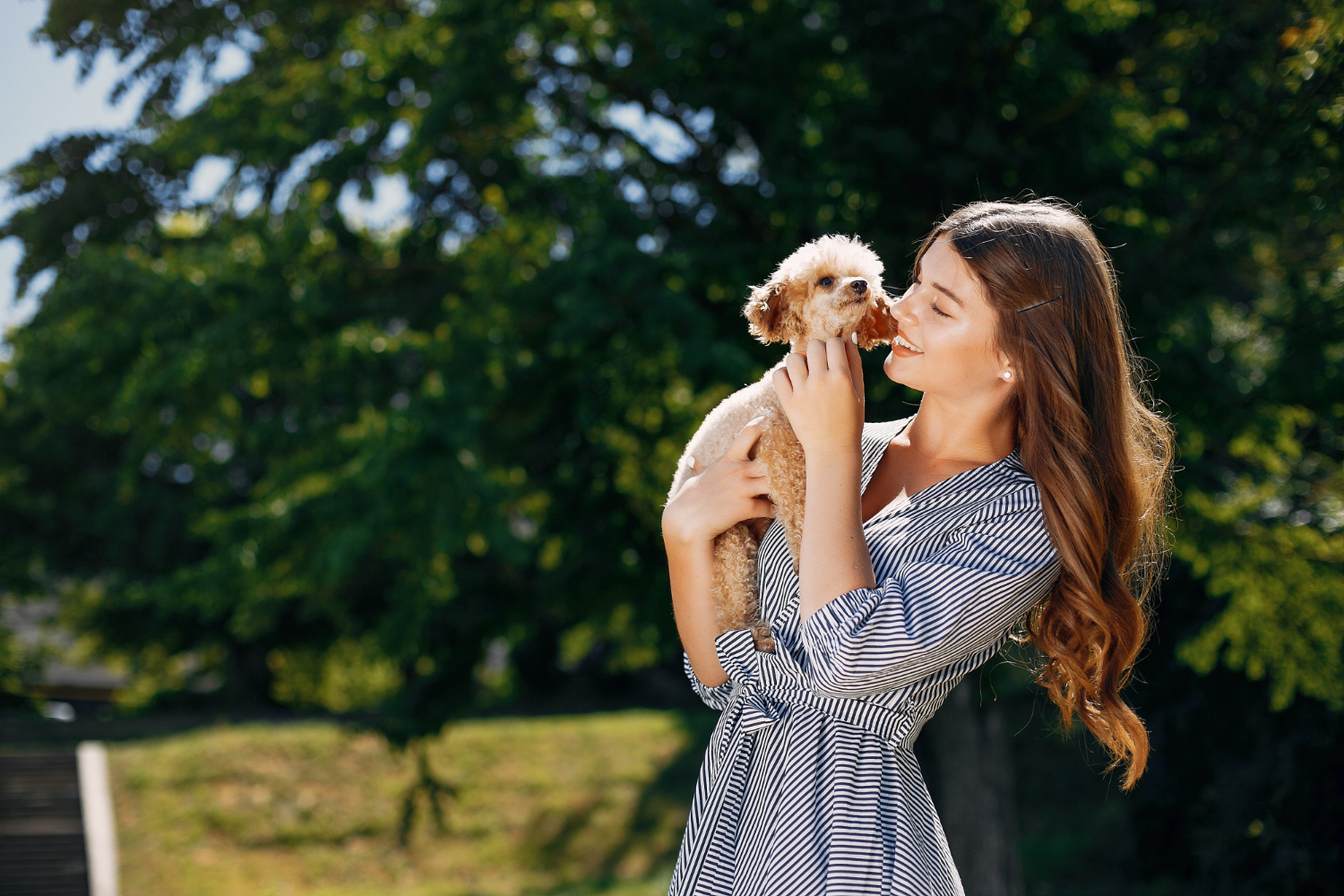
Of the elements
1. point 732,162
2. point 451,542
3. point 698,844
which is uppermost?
point 732,162

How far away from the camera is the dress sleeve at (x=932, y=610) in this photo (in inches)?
67.6

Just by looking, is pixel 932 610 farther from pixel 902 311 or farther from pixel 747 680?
pixel 902 311

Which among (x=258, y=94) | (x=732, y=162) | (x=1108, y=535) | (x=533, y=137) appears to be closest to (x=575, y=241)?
(x=533, y=137)

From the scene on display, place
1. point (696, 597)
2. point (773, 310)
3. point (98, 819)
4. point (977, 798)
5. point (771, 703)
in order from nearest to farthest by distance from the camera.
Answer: point (771, 703)
point (696, 597)
point (773, 310)
point (977, 798)
point (98, 819)

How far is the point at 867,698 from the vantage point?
1.86m

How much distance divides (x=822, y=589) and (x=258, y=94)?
722cm

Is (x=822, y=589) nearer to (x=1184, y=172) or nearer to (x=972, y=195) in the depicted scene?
(x=972, y=195)

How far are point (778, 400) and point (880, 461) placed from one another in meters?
0.30

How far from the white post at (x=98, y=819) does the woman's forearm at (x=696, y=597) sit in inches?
500

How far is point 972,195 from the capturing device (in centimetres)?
599

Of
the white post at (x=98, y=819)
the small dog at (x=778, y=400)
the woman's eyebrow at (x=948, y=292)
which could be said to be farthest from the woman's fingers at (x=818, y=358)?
the white post at (x=98, y=819)

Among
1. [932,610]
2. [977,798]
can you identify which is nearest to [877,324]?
[932,610]

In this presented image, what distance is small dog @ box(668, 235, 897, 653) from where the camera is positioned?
7.25ft

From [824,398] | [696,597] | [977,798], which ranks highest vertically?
[824,398]
